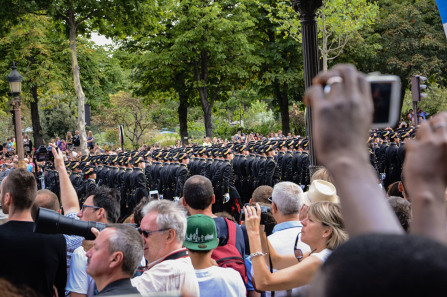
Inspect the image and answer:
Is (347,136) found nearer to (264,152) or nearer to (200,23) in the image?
(264,152)

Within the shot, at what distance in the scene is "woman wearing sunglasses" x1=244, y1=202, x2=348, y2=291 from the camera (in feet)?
10.3

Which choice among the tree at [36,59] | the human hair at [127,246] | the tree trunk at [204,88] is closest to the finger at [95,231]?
the human hair at [127,246]

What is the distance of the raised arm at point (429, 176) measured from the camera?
119 cm

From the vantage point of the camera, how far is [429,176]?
3.94 ft

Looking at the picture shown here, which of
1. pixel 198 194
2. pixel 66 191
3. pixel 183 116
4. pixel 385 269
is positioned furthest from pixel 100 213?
pixel 183 116

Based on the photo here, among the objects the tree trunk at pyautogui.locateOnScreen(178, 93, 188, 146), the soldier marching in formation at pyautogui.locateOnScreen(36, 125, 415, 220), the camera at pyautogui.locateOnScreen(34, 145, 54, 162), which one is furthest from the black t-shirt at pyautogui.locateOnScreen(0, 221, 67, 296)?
the tree trunk at pyautogui.locateOnScreen(178, 93, 188, 146)

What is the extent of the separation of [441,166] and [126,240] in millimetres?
2326

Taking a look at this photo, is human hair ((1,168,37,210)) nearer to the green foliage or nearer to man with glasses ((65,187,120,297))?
man with glasses ((65,187,120,297))

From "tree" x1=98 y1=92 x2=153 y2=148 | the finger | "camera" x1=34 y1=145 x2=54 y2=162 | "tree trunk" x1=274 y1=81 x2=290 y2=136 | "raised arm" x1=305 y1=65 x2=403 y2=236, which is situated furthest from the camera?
"tree" x1=98 y1=92 x2=153 y2=148

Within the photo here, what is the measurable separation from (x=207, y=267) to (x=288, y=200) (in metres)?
1.05

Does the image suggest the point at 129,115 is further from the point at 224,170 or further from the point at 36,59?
the point at 224,170

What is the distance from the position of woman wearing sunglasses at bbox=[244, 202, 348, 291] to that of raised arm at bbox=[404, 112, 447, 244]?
1.93m

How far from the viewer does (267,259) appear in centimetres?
398

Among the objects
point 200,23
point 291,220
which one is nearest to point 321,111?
point 291,220
